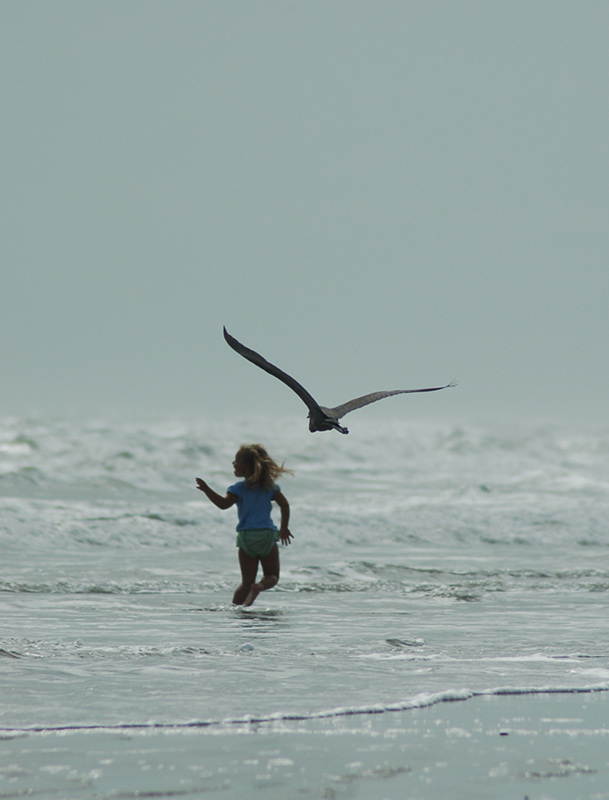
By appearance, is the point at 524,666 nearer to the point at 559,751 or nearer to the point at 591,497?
the point at 559,751

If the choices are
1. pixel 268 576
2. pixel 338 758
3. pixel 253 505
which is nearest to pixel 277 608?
pixel 268 576

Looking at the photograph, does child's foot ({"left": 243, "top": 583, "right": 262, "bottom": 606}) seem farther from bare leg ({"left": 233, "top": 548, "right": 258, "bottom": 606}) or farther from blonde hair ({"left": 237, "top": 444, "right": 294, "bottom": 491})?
blonde hair ({"left": 237, "top": 444, "right": 294, "bottom": 491})

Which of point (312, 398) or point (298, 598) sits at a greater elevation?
point (312, 398)

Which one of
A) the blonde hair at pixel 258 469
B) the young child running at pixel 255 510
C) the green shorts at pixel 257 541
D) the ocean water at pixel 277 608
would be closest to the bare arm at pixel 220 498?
the young child running at pixel 255 510

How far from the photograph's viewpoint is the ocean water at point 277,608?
4961mm

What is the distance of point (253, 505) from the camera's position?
876cm

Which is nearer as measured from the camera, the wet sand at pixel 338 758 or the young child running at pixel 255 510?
the wet sand at pixel 338 758

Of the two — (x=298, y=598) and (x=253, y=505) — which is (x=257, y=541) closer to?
(x=253, y=505)

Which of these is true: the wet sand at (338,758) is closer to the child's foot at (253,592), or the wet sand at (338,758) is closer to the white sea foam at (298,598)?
the white sea foam at (298,598)

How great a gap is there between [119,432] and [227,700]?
2780cm

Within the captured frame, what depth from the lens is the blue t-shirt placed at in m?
8.75

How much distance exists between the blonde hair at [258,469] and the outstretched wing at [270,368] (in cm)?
204

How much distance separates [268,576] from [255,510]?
578mm

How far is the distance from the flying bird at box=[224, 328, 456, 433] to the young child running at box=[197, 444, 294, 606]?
5.53 feet
